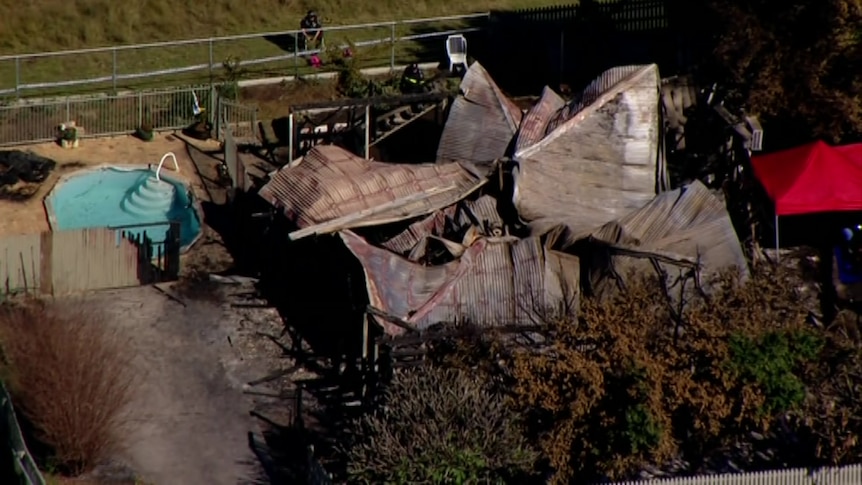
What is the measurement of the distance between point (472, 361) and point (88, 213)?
11.6 metres

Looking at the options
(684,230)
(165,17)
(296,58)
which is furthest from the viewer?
(165,17)

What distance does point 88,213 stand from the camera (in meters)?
41.0

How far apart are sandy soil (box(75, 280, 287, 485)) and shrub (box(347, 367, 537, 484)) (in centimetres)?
277

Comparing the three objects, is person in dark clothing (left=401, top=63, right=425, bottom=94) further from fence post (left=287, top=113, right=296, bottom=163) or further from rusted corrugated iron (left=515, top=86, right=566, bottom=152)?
rusted corrugated iron (left=515, top=86, right=566, bottom=152)

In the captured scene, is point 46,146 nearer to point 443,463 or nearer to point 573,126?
point 573,126

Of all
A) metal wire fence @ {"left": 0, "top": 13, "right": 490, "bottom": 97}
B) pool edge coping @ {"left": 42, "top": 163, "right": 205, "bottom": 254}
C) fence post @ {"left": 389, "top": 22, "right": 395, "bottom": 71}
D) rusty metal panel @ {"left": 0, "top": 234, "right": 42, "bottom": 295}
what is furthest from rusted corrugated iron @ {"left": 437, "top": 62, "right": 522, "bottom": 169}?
rusty metal panel @ {"left": 0, "top": 234, "right": 42, "bottom": 295}

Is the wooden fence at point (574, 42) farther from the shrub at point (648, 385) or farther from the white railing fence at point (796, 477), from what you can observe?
the white railing fence at point (796, 477)

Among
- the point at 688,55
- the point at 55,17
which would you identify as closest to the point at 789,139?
the point at 688,55

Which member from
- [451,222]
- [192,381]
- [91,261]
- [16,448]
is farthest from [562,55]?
[16,448]

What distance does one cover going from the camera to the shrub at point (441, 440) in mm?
30406

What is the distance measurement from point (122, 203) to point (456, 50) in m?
9.28

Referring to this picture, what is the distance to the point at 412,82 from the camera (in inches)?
→ 1721

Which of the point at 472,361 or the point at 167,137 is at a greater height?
the point at 167,137

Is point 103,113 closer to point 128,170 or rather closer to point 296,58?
point 128,170
